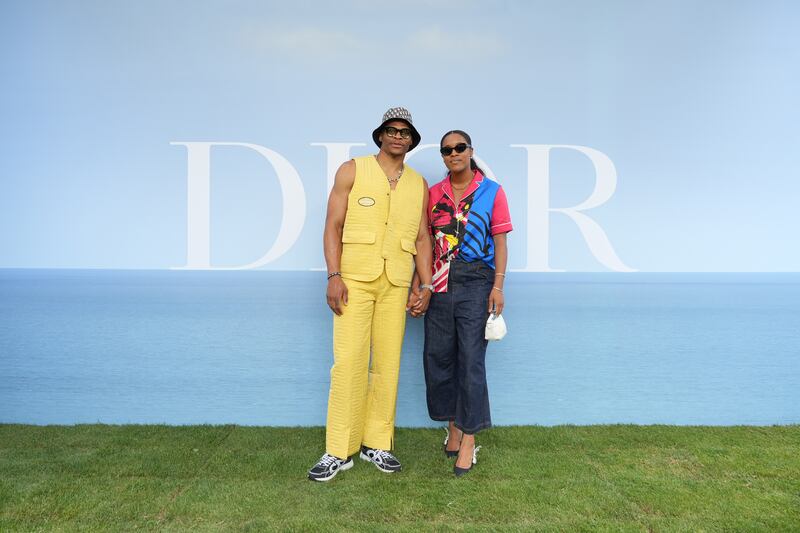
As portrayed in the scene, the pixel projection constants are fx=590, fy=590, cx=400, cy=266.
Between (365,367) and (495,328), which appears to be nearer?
(495,328)

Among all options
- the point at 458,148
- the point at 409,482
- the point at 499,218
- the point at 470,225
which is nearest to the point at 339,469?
the point at 409,482

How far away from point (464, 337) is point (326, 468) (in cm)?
93

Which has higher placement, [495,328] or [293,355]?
[495,328]

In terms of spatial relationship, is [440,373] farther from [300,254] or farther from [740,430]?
[740,430]

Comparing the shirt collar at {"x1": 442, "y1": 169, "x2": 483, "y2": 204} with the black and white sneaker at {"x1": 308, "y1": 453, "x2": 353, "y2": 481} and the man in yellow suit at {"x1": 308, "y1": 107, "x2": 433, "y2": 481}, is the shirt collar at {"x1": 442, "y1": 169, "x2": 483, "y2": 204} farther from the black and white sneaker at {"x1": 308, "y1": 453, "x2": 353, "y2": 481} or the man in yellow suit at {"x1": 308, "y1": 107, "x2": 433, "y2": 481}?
the black and white sneaker at {"x1": 308, "y1": 453, "x2": 353, "y2": 481}

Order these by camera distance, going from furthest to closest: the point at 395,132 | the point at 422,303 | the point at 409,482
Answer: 1. the point at 422,303
2. the point at 395,132
3. the point at 409,482

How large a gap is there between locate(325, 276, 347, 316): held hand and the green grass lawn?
841 millimetres

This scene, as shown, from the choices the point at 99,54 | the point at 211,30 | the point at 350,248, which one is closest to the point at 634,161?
the point at 350,248

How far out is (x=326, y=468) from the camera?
113 inches

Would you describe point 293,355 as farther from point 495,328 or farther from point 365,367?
point 495,328

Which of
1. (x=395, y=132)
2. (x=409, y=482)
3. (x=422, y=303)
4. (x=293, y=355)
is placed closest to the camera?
(x=409, y=482)

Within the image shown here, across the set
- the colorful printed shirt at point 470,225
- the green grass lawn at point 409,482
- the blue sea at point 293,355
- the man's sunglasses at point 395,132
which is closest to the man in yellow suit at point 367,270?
the man's sunglasses at point 395,132

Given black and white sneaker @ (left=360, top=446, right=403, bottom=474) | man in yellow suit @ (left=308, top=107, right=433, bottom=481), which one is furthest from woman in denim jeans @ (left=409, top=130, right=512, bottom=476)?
black and white sneaker @ (left=360, top=446, right=403, bottom=474)

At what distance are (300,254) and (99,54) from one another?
1.83 m
